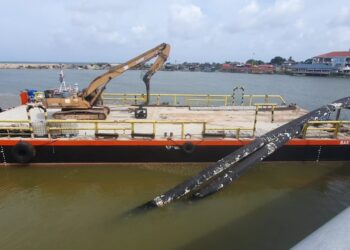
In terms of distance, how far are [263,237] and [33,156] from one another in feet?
26.0

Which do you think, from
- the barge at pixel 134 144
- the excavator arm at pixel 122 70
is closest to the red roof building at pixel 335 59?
the excavator arm at pixel 122 70

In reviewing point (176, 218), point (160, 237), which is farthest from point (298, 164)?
point (160, 237)

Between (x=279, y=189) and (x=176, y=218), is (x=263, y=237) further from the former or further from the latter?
(x=279, y=189)

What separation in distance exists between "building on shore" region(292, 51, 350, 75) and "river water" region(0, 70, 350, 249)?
96.0 meters

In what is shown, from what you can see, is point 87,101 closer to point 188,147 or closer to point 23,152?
point 23,152

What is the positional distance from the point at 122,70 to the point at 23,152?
5801 millimetres

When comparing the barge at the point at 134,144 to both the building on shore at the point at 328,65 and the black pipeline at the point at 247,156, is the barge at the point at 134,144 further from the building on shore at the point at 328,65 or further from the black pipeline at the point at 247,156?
the building on shore at the point at 328,65

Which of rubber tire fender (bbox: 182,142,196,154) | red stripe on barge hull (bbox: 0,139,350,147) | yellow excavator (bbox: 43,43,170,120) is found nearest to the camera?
red stripe on barge hull (bbox: 0,139,350,147)

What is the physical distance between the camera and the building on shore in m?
95.3

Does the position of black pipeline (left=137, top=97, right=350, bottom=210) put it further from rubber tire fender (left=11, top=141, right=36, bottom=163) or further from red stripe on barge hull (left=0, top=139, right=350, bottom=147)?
rubber tire fender (left=11, top=141, right=36, bottom=163)

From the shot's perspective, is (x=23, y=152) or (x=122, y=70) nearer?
(x=23, y=152)

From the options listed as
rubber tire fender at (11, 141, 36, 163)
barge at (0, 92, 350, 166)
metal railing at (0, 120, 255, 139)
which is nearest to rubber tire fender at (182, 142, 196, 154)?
barge at (0, 92, 350, 166)

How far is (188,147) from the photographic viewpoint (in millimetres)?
10797

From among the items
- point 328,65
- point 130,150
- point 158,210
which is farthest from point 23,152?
point 328,65
